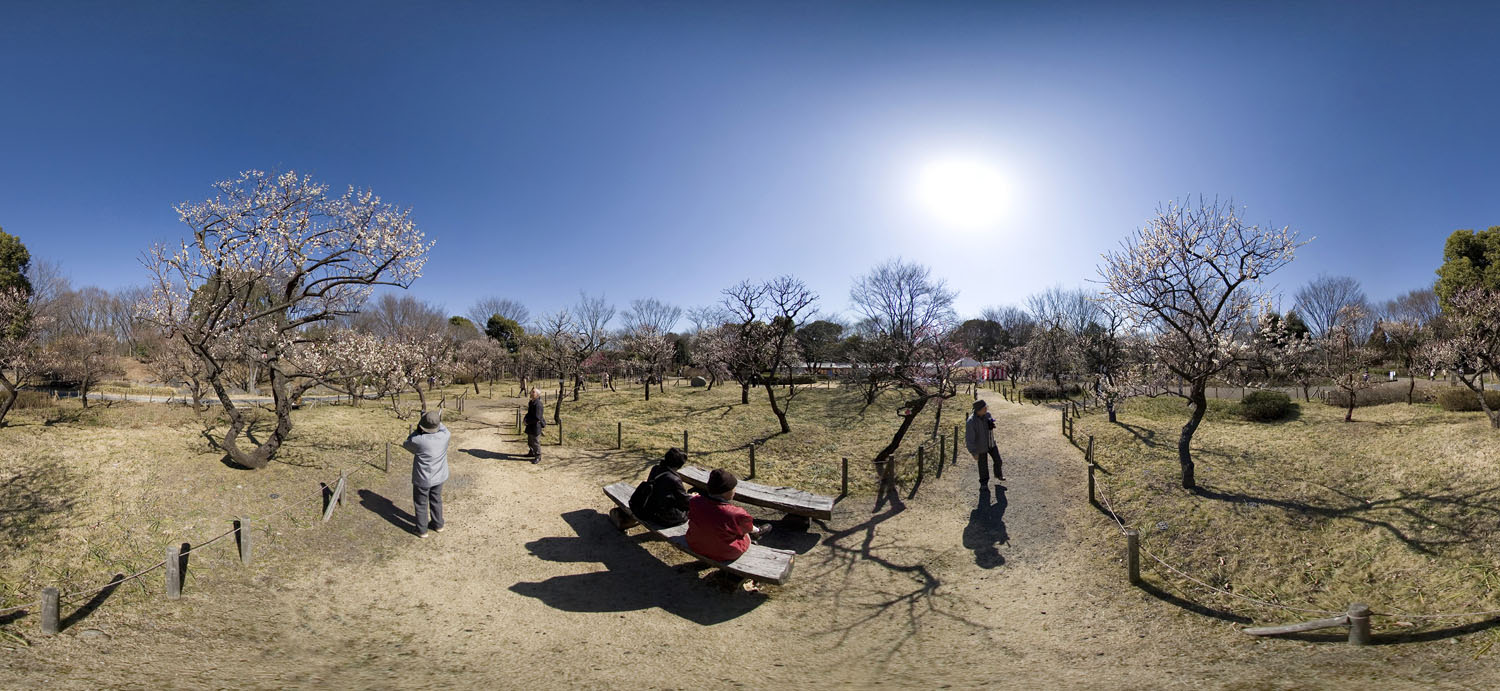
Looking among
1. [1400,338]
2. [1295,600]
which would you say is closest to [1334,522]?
[1295,600]

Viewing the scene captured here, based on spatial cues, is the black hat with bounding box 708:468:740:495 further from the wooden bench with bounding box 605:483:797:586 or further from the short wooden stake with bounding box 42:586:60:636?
the short wooden stake with bounding box 42:586:60:636

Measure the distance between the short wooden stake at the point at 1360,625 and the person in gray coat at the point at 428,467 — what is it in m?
10.8

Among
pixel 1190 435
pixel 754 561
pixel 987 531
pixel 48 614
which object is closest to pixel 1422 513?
→ pixel 1190 435

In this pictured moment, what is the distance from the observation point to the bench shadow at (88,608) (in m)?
5.57

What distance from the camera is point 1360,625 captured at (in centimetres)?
522

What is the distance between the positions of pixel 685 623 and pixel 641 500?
203cm

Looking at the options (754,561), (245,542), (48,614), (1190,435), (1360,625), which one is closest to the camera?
(1360,625)

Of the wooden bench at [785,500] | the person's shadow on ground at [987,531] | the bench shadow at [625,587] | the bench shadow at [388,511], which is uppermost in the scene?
the wooden bench at [785,500]

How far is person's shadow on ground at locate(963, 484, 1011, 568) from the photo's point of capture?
8.52m

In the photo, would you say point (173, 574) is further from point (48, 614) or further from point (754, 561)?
point (754, 561)

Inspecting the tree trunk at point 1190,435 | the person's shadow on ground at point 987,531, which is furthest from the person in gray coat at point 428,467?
the tree trunk at point 1190,435

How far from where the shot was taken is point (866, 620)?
22.2 feet

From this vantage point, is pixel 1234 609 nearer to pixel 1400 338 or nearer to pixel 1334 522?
pixel 1334 522

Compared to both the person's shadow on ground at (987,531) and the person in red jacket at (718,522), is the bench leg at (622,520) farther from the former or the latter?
the person's shadow on ground at (987,531)
